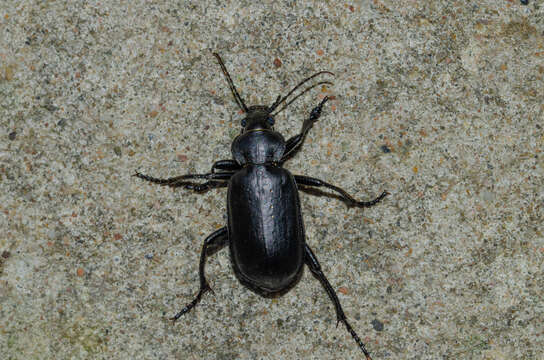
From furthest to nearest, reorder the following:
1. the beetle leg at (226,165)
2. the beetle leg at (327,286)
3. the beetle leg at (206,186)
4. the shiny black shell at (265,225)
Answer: the beetle leg at (206,186) < the beetle leg at (226,165) < the beetle leg at (327,286) < the shiny black shell at (265,225)

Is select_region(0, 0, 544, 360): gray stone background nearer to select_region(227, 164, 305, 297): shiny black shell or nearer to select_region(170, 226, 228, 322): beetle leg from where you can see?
select_region(170, 226, 228, 322): beetle leg

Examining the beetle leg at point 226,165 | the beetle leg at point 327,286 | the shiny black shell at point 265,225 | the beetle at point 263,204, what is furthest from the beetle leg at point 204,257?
the beetle leg at point 327,286

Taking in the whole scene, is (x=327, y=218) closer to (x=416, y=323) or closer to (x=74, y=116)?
(x=416, y=323)

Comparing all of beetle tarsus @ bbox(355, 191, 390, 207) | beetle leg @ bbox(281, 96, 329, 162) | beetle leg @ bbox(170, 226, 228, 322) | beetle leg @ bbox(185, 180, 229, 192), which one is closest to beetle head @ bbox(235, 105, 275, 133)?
beetle leg @ bbox(281, 96, 329, 162)

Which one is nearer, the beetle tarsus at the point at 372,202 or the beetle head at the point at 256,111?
the beetle head at the point at 256,111

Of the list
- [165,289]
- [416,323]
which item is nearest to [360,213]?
[416,323]

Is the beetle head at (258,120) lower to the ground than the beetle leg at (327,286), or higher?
higher

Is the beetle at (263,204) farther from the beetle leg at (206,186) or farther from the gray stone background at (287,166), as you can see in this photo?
the gray stone background at (287,166)
